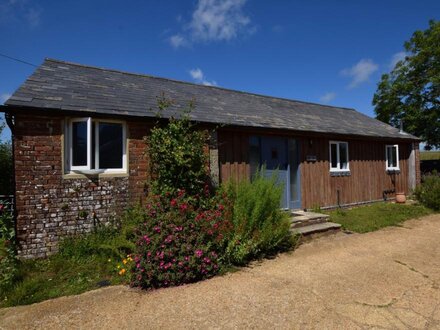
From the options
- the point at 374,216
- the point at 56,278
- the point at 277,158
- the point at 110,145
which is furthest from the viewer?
the point at 277,158

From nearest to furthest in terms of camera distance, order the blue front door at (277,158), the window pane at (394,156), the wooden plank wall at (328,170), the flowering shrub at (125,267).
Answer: the flowering shrub at (125,267), the wooden plank wall at (328,170), the blue front door at (277,158), the window pane at (394,156)

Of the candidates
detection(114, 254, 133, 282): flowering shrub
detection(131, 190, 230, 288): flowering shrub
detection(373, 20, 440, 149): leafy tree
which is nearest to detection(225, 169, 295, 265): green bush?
detection(131, 190, 230, 288): flowering shrub

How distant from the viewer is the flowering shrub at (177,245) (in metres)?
4.52

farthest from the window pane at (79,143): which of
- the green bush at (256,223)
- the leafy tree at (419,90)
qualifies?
the leafy tree at (419,90)

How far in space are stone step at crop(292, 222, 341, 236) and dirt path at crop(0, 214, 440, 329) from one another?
150cm

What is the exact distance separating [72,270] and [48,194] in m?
1.68

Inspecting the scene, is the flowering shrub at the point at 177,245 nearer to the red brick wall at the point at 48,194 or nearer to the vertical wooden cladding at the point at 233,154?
the red brick wall at the point at 48,194

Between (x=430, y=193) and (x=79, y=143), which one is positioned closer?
(x=79, y=143)

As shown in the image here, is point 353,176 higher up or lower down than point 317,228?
higher up

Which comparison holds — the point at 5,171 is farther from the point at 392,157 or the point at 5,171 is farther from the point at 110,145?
the point at 392,157

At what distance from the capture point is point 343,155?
11.6 m

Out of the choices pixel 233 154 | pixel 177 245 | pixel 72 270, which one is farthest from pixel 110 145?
pixel 233 154

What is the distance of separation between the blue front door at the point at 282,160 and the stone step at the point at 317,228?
1.75 metres

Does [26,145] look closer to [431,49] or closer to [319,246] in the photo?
[319,246]
